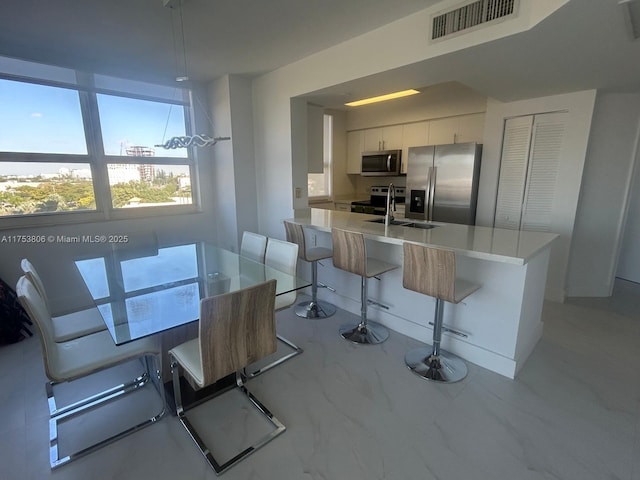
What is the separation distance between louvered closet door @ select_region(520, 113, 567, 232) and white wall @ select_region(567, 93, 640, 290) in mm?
335

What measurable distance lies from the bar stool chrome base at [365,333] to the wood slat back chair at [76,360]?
1.50m

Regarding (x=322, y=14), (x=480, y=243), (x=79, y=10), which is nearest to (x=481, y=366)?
(x=480, y=243)

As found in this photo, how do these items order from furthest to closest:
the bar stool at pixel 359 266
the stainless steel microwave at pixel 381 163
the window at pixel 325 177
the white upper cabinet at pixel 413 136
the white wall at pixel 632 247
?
1. the window at pixel 325 177
2. the stainless steel microwave at pixel 381 163
3. the white upper cabinet at pixel 413 136
4. the white wall at pixel 632 247
5. the bar stool at pixel 359 266

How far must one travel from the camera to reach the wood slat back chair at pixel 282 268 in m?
2.30

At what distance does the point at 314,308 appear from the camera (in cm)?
322

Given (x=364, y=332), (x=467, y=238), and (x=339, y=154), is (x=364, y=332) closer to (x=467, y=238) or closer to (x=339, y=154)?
(x=467, y=238)

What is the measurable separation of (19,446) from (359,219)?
9.81ft

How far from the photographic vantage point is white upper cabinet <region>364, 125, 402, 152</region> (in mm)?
5242

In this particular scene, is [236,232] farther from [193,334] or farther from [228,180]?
[193,334]

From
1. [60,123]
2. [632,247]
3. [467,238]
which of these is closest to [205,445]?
[467,238]

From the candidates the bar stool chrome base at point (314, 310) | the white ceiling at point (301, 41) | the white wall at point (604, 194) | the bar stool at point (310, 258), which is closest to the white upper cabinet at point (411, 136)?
the white ceiling at point (301, 41)

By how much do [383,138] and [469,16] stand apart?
11.2ft

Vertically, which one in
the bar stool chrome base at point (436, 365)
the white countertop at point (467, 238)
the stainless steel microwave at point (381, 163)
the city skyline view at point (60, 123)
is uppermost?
the city skyline view at point (60, 123)

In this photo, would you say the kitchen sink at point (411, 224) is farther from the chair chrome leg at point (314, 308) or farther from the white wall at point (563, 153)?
the white wall at point (563, 153)
